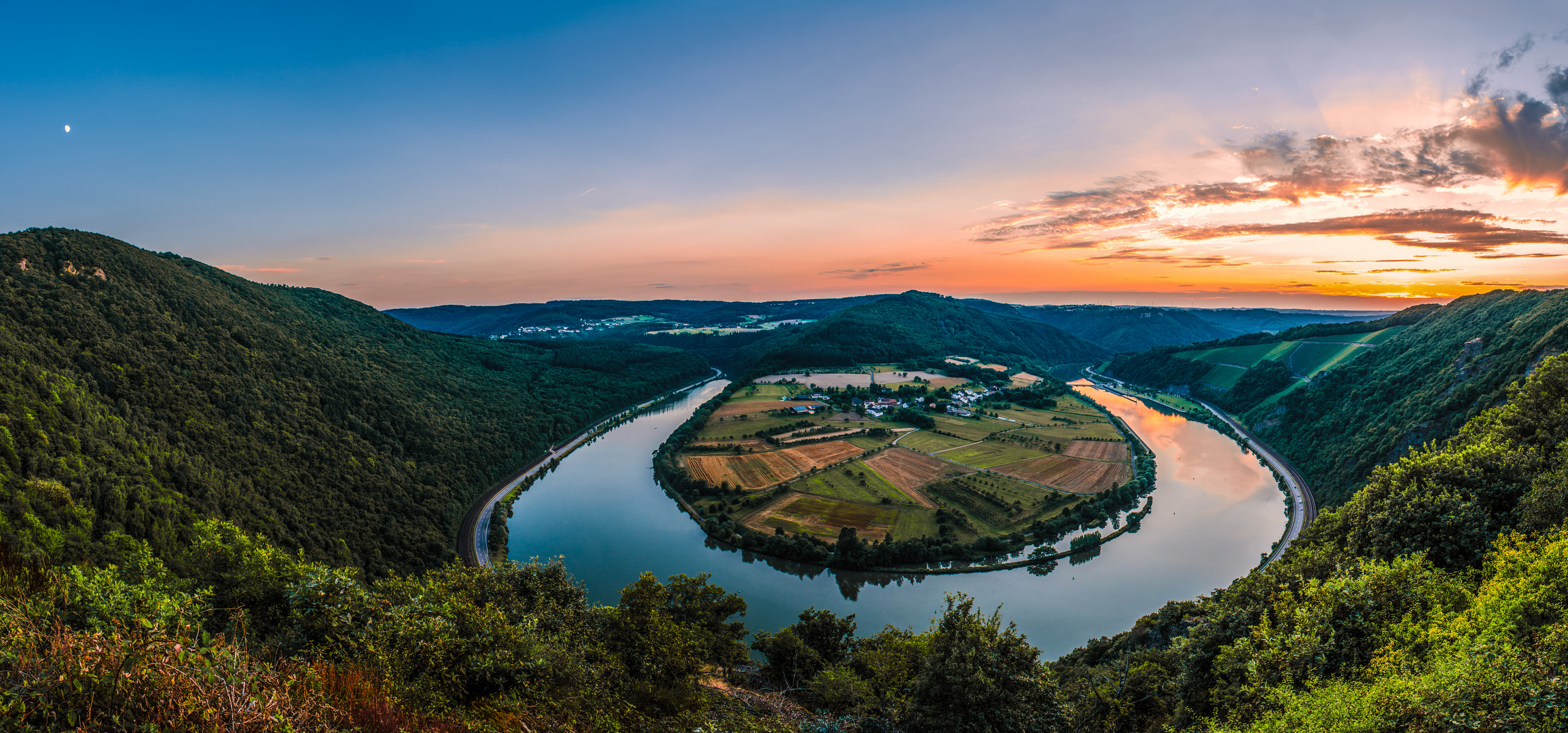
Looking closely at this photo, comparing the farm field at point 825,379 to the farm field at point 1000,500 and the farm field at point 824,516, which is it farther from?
the farm field at point 824,516

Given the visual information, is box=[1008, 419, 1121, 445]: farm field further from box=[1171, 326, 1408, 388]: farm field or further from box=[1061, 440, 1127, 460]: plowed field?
box=[1171, 326, 1408, 388]: farm field

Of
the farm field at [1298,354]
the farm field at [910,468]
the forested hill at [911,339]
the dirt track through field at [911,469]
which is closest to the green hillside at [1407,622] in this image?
the dirt track through field at [911,469]

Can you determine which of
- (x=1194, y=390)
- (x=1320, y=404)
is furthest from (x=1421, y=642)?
(x=1194, y=390)

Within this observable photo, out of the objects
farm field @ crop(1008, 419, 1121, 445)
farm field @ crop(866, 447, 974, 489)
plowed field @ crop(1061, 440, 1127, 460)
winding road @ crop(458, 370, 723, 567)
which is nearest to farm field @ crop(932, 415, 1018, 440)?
farm field @ crop(1008, 419, 1121, 445)

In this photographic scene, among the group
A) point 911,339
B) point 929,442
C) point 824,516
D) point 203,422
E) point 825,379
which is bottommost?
point 824,516

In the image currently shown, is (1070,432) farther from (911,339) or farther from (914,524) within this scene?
(911,339)

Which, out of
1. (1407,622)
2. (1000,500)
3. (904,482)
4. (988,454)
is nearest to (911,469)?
(904,482)
